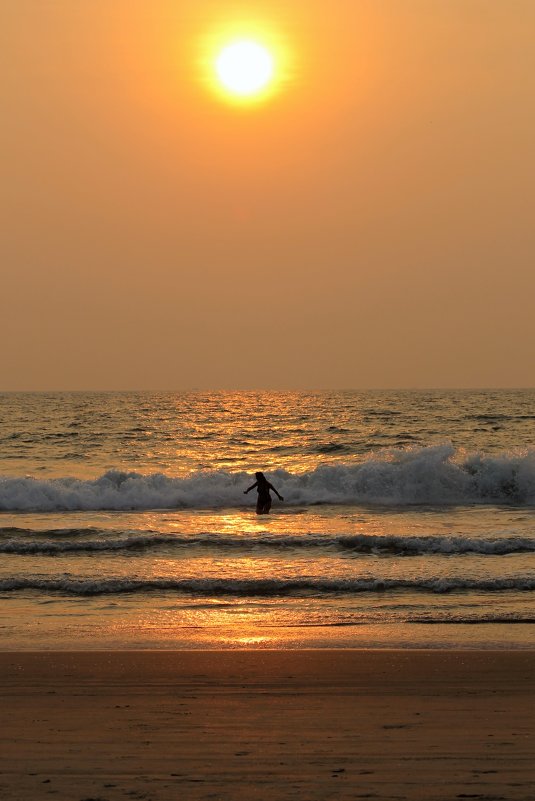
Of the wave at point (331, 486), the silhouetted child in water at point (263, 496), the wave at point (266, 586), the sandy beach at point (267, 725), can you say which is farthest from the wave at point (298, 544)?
the wave at point (331, 486)

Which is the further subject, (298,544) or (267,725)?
(298,544)

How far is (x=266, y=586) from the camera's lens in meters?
13.9

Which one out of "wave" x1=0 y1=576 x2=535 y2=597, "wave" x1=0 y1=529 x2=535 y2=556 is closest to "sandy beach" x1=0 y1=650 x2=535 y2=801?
"wave" x1=0 y1=576 x2=535 y2=597

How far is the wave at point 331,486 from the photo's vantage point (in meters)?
29.7

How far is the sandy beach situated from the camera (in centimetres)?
586

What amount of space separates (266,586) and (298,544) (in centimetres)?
464

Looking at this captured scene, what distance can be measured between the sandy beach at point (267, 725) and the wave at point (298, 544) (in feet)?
26.0

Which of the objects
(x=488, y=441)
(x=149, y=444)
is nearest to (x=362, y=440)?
(x=488, y=441)

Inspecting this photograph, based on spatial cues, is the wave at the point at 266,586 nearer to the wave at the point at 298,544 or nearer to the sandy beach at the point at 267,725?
the wave at the point at 298,544

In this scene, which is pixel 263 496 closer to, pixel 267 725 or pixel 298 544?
pixel 298 544

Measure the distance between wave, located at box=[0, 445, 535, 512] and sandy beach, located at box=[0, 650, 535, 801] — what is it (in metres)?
19.9

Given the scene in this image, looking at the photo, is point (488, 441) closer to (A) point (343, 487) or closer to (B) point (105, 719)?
(A) point (343, 487)

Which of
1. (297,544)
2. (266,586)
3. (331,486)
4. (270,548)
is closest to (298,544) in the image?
(297,544)

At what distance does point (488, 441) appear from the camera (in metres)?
48.4
